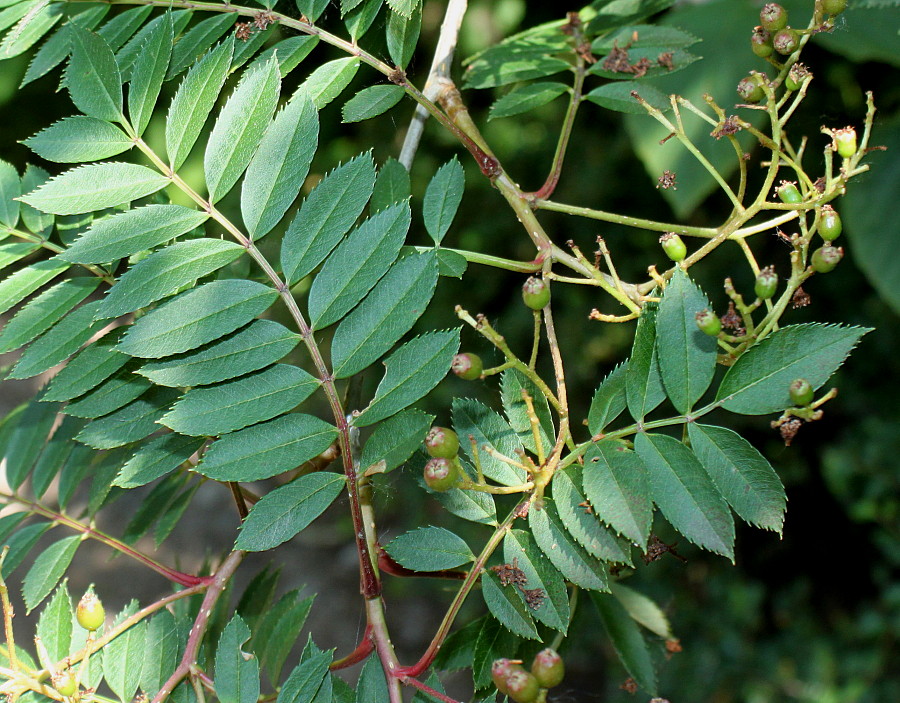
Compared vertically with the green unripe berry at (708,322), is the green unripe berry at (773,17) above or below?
above

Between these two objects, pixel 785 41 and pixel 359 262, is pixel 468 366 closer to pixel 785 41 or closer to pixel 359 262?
pixel 359 262

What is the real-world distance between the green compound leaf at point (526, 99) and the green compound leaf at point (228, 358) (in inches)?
17.9

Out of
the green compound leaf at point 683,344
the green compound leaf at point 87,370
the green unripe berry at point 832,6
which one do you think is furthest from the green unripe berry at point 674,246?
the green compound leaf at point 87,370

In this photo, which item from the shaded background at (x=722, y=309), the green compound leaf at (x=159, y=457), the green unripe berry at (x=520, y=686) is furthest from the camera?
the shaded background at (x=722, y=309)

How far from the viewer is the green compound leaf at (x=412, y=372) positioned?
0.83m

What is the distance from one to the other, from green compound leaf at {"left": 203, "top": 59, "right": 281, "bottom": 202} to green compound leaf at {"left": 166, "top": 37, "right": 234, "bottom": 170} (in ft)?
0.09

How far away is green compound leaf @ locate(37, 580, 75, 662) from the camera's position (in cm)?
90

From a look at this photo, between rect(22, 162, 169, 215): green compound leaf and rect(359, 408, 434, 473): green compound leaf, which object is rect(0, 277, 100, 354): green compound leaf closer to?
rect(22, 162, 169, 215): green compound leaf

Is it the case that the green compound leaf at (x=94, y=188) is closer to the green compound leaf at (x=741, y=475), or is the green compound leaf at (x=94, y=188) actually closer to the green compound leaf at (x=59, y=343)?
the green compound leaf at (x=59, y=343)

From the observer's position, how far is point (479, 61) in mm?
1168

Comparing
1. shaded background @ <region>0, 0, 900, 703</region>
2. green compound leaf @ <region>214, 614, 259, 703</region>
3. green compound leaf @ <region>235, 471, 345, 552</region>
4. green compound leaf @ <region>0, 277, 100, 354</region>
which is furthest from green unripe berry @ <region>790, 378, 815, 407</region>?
shaded background @ <region>0, 0, 900, 703</region>

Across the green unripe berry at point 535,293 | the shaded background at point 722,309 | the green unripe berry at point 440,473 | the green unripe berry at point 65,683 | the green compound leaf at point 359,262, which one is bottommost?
the shaded background at point 722,309

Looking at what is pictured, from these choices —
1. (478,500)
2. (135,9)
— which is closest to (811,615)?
(478,500)

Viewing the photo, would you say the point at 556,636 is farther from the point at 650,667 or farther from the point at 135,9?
the point at 135,9
